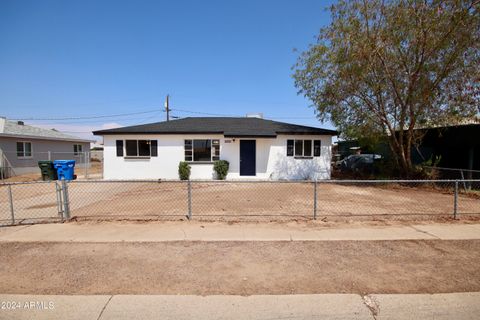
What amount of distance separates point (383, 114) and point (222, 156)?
942cm

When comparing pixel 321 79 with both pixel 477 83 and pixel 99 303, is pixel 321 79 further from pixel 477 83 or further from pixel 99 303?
pixel 99 303

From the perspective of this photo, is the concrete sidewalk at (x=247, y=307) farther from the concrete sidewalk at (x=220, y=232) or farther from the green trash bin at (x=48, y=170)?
the green trash bin at (x=48, y=170)

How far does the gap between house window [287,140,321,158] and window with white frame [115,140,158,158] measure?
8378mm

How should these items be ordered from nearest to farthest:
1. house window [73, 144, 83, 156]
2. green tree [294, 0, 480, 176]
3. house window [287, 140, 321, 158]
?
green tree [294, 0, 480, 176]
house window [287, 140, 321, 158]
house window [73, 144, 83, 156]

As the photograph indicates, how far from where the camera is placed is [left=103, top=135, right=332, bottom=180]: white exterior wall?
1453cm

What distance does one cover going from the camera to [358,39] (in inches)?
448

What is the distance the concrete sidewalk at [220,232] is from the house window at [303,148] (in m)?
A: 9.09

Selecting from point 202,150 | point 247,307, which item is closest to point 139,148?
point 202,150

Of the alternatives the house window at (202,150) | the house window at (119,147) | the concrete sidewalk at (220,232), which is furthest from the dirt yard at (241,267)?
the house window at (119,147)

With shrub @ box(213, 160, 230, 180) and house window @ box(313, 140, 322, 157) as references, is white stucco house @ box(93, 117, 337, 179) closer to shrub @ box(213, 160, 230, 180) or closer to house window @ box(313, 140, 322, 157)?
house window @ box(313, 140, 322, 157)

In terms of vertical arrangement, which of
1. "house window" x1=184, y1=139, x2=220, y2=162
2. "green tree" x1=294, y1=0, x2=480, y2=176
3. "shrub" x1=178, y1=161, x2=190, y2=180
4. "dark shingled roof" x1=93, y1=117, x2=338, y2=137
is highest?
"green tree" x1=294, y1=0, x2=480, y2=176

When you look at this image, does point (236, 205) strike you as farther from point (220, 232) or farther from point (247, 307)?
point (247, 307)

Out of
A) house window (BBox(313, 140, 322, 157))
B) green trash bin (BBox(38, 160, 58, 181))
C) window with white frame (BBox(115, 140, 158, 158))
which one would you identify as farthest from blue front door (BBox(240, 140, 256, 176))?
green trash bin (BBox(38, 160, 58, 181))

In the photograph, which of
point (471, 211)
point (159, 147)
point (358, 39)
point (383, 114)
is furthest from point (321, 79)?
point (159, 147)
